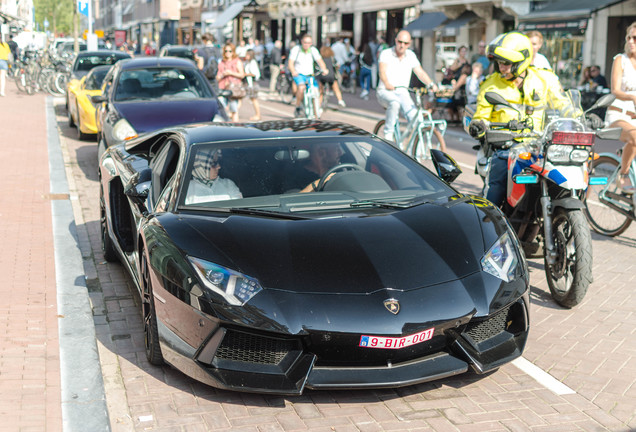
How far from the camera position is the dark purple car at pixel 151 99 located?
11.3m

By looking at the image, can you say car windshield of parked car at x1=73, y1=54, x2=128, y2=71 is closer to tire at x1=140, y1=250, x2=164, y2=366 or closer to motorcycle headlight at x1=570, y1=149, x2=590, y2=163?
motorcycle headlight at x1=570, y1=149, x2=590, y2=163

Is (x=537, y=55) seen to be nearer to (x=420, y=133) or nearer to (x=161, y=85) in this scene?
(x=420, y=133)

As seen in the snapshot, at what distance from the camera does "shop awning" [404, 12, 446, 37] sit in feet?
114

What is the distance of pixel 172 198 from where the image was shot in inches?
196

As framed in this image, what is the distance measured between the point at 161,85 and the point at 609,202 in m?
6.83

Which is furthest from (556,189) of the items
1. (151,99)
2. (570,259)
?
(151,99)

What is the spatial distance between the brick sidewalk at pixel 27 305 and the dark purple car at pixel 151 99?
3.88ft

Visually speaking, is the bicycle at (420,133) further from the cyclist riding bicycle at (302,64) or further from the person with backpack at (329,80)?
the person with backpack at (329,80)

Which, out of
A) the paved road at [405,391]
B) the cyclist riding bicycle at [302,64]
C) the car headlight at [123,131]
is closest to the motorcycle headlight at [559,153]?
the paved road at [405,391]

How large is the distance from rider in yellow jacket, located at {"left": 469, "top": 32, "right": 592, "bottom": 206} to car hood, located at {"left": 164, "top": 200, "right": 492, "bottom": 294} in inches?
88.7

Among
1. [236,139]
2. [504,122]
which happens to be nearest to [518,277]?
[236,139]

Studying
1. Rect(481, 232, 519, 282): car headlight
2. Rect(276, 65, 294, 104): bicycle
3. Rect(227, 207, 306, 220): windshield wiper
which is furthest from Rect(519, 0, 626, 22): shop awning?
Rect(227, 207, 306, 220): windshield wiper

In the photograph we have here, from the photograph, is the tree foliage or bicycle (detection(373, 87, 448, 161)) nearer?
bicycle (detection(373, 87, 448, 161))

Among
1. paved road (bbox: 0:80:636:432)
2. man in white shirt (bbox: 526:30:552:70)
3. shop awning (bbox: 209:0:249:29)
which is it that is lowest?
paved road (bbox: 0:80:636:432)
